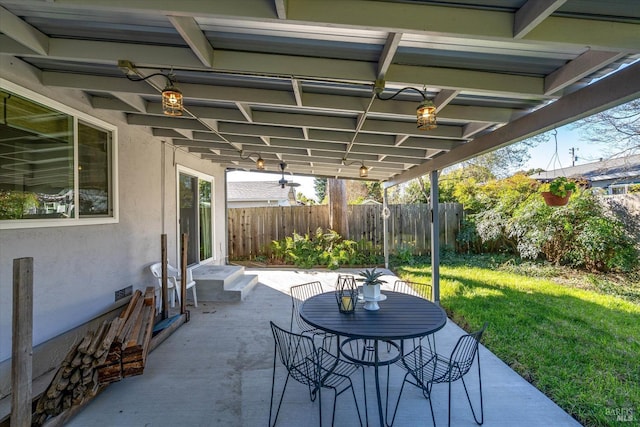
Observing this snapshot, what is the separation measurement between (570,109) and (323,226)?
711 centimetres

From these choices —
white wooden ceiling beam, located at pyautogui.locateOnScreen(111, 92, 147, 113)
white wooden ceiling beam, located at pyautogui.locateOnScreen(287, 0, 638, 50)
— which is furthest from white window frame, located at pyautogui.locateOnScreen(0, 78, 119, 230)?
white wooden ceiling beam, located at pyautogui.locateOnScreen(287, 0, 638, 50)

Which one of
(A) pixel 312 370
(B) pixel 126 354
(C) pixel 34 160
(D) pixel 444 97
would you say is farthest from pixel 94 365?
(D) pixel 444 97

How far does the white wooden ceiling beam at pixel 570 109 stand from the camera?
1.78 m

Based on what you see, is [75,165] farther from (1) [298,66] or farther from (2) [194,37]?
(1) [298,66]

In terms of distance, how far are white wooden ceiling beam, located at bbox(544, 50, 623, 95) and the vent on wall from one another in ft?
16.3

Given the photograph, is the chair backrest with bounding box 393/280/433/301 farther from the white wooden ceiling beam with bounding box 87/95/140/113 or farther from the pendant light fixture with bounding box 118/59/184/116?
the white wooden ceiling beam with bounding box 87/95/140/113

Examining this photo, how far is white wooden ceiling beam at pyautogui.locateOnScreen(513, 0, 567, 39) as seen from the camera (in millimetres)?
1342

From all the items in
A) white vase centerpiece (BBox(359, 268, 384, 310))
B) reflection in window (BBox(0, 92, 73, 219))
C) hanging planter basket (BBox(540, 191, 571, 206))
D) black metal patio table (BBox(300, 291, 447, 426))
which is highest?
reflection in window (BBox(0, 92, 73, 219))

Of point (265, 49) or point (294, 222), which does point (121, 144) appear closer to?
point (265, 49)

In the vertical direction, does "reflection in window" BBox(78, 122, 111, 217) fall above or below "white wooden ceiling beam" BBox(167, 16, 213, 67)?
below

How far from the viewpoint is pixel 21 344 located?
1727mm

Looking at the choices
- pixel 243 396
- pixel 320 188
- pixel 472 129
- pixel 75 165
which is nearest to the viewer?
pixel 243 396

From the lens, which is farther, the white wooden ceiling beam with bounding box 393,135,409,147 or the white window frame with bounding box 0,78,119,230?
the white wooden ceiling beam with bounding box 393,135,409,147

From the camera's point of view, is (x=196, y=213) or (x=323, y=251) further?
(x=323, y=251)
